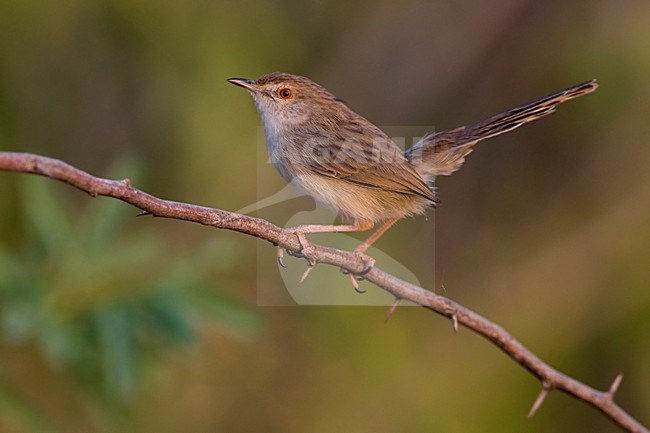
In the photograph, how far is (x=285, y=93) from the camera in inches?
177

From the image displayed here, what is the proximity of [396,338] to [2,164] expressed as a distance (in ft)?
17.3

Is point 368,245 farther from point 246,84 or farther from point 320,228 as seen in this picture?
point 246,84

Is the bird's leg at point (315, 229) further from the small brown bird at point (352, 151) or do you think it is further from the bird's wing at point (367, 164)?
the bird's wing at point (367, 164)

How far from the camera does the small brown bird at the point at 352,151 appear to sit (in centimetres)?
411

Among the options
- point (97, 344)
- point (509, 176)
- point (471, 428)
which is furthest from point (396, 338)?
point (97, 344)

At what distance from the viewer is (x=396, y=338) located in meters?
7.07

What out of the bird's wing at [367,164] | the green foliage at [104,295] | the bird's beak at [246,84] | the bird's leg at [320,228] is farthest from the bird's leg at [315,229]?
the green foliage at [104,295]

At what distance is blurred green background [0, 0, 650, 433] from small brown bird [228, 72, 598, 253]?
223cm

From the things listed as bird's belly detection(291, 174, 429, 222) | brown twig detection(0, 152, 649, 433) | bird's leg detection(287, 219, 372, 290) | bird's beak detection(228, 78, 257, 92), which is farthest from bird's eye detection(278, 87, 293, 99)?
brown twig detection(0, 152, 649, 433)

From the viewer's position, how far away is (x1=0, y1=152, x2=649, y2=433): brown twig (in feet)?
7.97

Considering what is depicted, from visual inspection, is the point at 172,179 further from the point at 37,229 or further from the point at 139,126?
the point at 37,229

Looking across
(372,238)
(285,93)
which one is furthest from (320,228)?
(285,93)

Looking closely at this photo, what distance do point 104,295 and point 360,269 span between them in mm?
2351

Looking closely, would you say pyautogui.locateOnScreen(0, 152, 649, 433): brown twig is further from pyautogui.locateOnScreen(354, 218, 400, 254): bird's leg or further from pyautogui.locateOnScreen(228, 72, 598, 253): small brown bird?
pyautogui.locateOnScreen(228, 72, 598, 253): small brown bird
